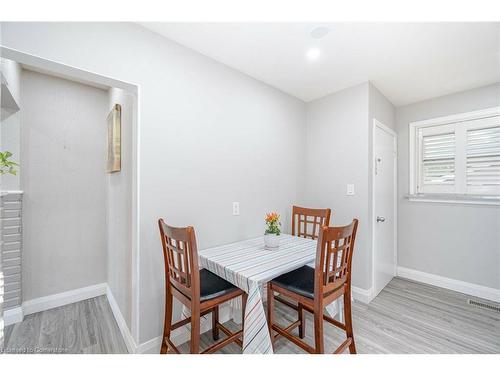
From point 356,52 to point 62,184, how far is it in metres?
3.22

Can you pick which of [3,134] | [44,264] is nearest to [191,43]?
[3,134]

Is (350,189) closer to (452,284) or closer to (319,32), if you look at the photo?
(319,32)

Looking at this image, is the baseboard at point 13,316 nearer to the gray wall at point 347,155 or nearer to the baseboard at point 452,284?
the gray wall at point 347,155

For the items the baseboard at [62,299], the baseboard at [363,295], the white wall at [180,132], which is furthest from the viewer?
the baseboard at [363,295]

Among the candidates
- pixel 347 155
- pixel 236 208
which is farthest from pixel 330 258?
pixel 347 155

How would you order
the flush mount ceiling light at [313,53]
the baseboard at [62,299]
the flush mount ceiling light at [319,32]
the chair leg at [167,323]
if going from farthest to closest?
the baseboard at [62,299]
the flush mount ceiling light at [313,53]
the flush mount ceiling light at [319,32]
the chair leg at [167,323]

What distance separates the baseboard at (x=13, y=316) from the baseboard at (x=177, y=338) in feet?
4.42

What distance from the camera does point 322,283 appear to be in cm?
141

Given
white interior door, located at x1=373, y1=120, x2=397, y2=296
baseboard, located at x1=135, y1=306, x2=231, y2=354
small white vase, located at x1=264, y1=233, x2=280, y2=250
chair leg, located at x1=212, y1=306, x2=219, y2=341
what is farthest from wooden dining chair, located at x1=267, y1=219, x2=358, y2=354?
white interior door, located at x1=373, y1=120, x2=397, y2=296

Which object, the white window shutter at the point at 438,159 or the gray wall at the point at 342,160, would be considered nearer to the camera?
the gray wall at the point at 342,160

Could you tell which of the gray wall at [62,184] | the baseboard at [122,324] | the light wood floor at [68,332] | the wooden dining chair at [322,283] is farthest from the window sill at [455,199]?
the gray wall at [62,184]

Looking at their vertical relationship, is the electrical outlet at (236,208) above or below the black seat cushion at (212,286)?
above

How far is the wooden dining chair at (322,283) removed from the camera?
1382 mm

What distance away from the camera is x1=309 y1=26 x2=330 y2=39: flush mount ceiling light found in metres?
1.68
